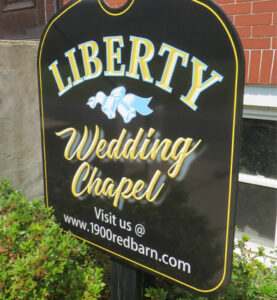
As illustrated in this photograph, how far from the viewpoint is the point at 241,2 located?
2689 millimetres

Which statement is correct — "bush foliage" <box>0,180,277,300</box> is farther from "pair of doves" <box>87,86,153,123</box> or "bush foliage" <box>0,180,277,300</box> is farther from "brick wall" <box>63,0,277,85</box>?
"brick wall" <box>63,0,277,85</box>

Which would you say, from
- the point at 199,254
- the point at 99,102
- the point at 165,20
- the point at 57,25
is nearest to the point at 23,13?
the point at 57,25

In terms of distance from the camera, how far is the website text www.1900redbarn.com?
1.68 metres

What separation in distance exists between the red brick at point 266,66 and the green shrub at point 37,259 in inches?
70.1

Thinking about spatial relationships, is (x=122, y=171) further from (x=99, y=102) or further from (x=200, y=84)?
(x=200, y=84)

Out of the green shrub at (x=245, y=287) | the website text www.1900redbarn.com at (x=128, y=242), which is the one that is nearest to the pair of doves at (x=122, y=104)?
the website text www.1900redbarn.com at (x=128, y=242)

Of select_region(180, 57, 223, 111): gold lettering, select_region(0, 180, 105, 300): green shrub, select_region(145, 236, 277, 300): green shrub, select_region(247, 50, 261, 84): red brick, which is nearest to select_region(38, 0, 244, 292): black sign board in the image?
select_region(180, 57, 223, 111): gold lettering

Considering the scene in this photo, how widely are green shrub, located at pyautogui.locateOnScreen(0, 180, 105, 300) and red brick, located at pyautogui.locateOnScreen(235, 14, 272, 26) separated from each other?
6.57 ft

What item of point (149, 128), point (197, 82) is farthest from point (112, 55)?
point (197, 82)

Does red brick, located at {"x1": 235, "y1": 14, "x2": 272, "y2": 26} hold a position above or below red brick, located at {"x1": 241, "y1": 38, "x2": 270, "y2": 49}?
above

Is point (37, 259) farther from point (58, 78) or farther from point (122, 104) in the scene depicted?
point (58, 78)

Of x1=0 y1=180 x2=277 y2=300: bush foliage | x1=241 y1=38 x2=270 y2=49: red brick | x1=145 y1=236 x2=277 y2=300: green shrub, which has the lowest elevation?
x1=145 y1=236 x2=277 y2=300: green shrub

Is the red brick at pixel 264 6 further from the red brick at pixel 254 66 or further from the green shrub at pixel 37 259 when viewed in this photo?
the green shrub at pixel 37 259

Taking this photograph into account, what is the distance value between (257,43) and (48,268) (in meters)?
2.13
